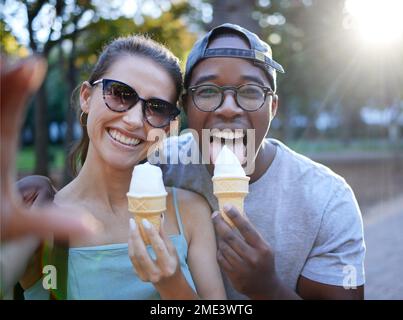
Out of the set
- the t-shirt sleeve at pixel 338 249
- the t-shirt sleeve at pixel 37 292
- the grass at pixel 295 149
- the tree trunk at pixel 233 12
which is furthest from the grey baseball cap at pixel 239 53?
the grass at pixel 295 149

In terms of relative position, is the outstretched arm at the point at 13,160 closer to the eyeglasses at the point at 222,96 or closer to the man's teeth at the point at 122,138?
the man's teeth at the point at 122,138

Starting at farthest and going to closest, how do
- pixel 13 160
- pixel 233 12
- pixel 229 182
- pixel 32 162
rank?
pixel 32 162 → pixel 233 12 → pixel 229 182 → pixel 13 160

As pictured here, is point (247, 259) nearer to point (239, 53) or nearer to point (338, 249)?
point (338, 249)

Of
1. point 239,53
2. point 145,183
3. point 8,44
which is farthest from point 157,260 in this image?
point 8,44

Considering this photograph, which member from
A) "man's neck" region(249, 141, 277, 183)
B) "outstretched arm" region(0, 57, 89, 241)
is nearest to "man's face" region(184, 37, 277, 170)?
"man's neck" region(249, 141, 277, 183)

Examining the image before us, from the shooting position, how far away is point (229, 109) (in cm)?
301

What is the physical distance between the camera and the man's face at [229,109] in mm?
3041

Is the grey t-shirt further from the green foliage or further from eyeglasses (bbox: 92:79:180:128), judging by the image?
the green foliage

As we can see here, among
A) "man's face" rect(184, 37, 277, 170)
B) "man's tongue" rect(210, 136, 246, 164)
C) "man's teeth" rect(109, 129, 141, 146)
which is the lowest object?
"man's tongue" rect(210, 136, 246, 164)

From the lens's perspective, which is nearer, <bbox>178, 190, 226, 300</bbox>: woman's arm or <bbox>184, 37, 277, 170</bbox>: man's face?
<bbox>178, 190, 226, 300</bbox>: woman's arm

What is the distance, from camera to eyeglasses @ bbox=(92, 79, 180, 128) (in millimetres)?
2797

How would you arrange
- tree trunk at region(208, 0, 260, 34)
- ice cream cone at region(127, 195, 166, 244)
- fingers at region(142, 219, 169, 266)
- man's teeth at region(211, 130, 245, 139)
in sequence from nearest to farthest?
fingers at region(142, 219, 169, 266)
ice cream cone at region(127, 195, 166, 244)
man's teeth at region(211, 130, 245, 139)
tree trunk at region(208, 0, 260, 34)

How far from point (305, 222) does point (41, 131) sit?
344 inches
